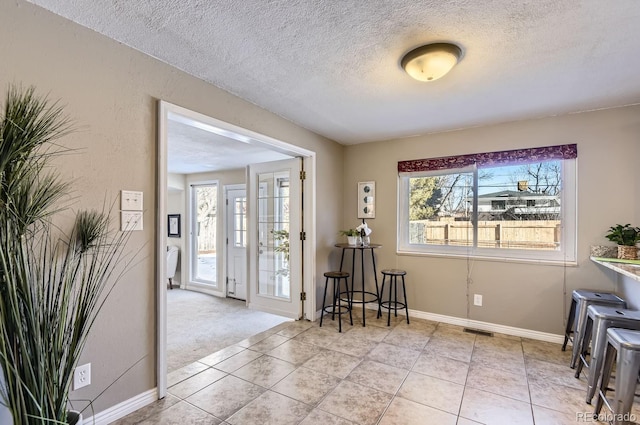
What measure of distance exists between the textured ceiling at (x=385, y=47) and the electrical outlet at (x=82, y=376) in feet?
6.40

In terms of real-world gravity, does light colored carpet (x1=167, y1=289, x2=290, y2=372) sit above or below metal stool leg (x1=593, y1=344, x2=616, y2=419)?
below

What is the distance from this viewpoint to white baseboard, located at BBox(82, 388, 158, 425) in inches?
67.2

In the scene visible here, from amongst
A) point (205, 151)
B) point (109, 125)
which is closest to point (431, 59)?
point (109, 125)

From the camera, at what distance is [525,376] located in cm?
235

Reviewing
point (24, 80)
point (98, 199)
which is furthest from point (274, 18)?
point (98, 199)

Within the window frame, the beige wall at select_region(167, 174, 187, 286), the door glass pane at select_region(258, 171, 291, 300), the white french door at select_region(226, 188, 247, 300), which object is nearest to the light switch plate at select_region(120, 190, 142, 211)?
the door glass pane at select_region(258, 171, 291, 300)

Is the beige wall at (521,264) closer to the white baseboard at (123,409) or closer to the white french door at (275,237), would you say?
the white french door at (275,237)

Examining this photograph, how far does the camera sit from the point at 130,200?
1.88 meters

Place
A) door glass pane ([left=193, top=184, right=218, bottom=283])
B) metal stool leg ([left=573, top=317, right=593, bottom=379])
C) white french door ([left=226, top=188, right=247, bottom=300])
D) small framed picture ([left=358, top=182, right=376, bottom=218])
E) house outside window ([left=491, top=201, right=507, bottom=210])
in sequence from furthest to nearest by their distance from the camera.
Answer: door glass pane ([left=193, top=184, right=218, bottom=283]), white french door ([left=226, top=188, right=247, bottom=300]), small framed picture ([left=358, top=182, right=376, bottom=218]), house outside window ([left=491, top=201, right=507, bottom=210]), metal stool leg ([left=573, top=317, right=593, bottom=379])

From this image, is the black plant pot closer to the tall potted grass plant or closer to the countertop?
the tall potted grass plant

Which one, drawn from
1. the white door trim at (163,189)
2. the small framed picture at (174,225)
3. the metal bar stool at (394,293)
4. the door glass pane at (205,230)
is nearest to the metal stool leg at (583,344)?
the metal bar stool at (394,293)

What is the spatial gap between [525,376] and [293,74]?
3.01 meters

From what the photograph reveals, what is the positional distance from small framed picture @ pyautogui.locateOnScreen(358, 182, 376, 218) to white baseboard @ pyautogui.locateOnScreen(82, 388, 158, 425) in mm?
3006

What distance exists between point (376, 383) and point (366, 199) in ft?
7.90
